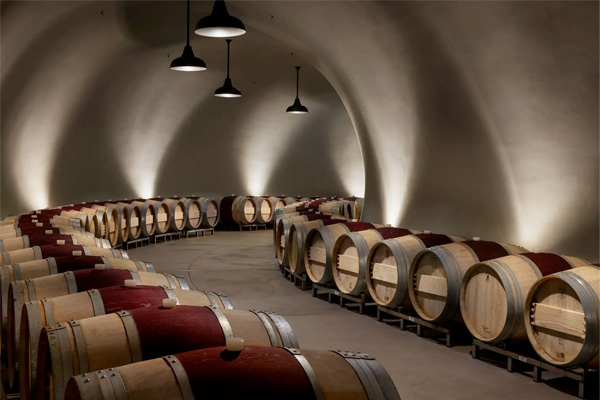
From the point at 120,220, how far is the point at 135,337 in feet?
30.1

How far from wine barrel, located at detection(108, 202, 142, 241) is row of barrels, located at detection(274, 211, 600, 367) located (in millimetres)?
4931

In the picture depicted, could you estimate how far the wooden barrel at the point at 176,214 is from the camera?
13453mm

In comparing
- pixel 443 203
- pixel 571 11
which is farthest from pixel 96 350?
pixel 443 203

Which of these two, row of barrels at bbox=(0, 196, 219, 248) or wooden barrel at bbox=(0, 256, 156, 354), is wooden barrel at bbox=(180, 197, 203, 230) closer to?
row of barrels at bbox=(0, 196, 219, 248)

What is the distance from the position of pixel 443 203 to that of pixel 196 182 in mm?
10028

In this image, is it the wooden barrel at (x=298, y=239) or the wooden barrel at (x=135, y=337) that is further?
the wooden barrel at (x=298, y=239)

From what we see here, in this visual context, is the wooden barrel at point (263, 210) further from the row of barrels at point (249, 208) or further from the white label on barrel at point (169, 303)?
the white label on barrel at point (169, 303)

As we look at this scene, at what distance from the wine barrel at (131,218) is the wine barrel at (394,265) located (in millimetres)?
6468

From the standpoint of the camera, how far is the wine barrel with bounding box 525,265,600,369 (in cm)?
398

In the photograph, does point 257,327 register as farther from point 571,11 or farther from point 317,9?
point 317,9

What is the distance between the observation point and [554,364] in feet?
14.0

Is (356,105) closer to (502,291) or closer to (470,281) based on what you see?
(470,281)

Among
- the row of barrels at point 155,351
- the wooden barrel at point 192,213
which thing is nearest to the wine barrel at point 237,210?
the wooden barrel at point 192,213

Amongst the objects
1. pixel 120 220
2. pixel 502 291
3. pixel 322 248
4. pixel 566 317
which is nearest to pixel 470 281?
pixel 502 291
